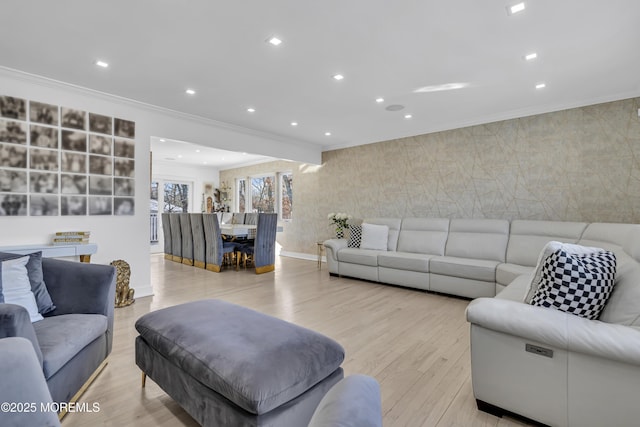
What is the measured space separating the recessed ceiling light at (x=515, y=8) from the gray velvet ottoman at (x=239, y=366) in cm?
246

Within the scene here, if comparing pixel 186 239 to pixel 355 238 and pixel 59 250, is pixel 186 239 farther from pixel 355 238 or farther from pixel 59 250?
pixel 355 238

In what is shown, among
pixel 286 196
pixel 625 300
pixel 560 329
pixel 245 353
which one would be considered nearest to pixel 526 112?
pixel 625 300

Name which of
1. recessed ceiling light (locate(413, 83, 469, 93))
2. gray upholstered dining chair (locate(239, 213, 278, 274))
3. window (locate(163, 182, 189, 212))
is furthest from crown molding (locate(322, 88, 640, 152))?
window (locate(163, 182, 189, 212))

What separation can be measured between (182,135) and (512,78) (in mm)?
4176

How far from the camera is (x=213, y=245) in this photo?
554 centimetres

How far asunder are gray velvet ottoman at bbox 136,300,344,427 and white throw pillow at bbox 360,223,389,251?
11.5 feet

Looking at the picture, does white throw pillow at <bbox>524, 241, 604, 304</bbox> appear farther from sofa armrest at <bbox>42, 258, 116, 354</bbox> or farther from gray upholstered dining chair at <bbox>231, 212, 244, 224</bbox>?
gray upholstered dining chair at <bbox>231, 212, 244, 224</bbox>

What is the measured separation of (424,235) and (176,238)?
513 cm

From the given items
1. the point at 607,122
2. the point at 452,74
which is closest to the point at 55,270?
the point at 452,74

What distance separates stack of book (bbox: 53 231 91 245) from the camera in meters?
3.22

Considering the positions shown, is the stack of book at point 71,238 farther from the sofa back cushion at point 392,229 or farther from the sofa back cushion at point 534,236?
the sofa back cushion at point 534,236

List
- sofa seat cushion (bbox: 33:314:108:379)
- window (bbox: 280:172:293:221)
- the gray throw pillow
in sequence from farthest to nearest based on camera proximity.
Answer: window (bbox: 280:172:293:221)
the gray throw pillow
sofa seat cushion (bbox: 33:314:108:379)

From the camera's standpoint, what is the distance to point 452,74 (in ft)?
10.1

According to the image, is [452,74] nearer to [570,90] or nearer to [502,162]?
[570,90]
